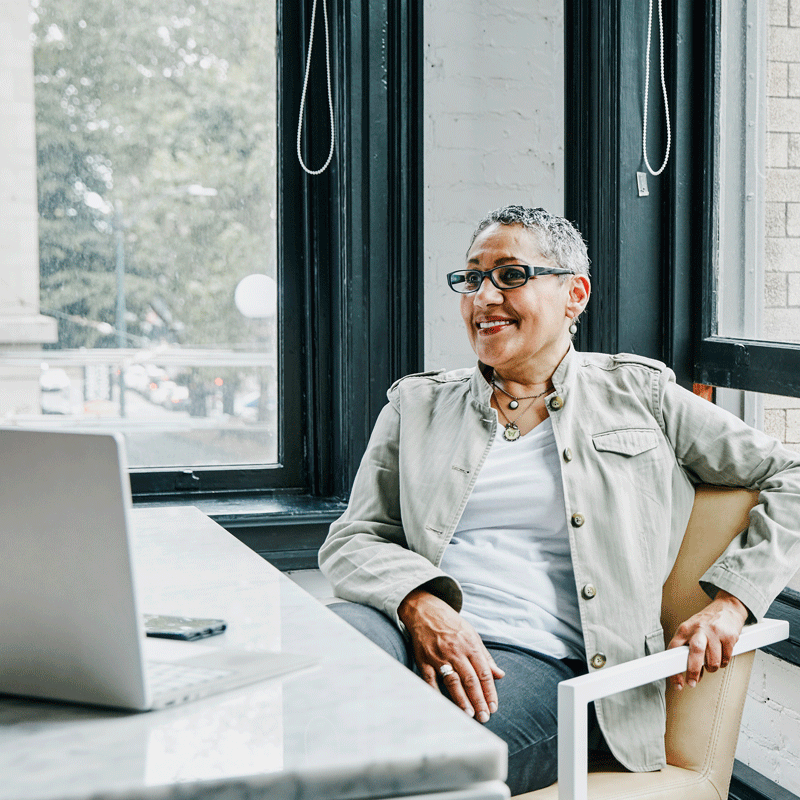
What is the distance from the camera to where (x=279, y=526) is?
2.43 meters

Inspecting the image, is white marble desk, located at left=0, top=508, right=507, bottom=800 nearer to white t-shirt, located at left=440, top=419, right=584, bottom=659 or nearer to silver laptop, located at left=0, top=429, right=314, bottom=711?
silver laptop, located at left=0, top=429, right=314, bottom=711

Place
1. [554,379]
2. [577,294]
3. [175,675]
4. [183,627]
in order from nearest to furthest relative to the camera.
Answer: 1. [175,675]
2. [183,627]
3. [554,379]
4. [577,294]

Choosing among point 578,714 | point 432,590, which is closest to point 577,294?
point 432,590

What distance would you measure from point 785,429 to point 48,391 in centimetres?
180

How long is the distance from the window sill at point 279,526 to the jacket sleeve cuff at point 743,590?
1097 millimetres

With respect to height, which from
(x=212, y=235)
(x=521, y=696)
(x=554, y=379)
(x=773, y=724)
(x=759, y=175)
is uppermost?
(x=759, y=175)

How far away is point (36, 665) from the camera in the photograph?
2.69 feet

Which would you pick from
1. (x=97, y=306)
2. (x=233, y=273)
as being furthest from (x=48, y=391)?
(x=233, y=273)

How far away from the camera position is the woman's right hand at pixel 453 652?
151 centimetres

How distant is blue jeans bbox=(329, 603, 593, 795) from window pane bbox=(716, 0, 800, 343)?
101 centimetres

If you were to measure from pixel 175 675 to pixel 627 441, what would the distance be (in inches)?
43.2

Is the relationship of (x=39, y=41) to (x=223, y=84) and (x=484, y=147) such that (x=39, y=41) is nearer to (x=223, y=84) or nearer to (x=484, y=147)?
(x=223, y=84)

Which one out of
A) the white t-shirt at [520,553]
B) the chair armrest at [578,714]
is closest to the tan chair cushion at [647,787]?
the chair armrest at [578,714]

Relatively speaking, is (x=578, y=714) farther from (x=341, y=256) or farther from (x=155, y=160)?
(x=155, y=160)
